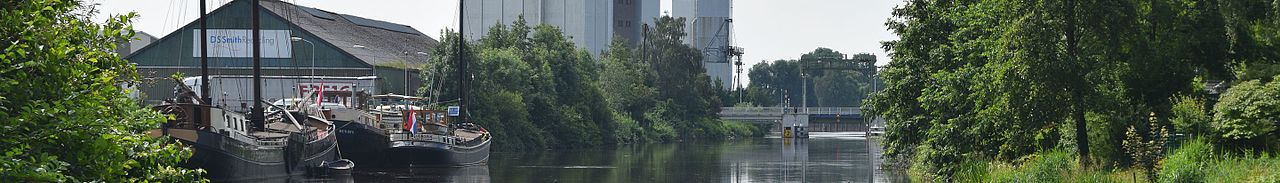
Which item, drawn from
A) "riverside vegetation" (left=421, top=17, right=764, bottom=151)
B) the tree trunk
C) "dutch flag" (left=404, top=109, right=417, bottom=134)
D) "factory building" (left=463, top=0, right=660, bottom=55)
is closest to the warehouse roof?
"riverside vegetation" (left=421, top=17, right=764, bottom=151)

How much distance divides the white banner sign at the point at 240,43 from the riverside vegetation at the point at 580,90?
355 inches

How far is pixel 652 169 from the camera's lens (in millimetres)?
65312

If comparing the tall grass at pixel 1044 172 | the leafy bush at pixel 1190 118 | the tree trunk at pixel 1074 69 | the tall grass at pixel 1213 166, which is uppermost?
the tree trunk at pixel 1074 69

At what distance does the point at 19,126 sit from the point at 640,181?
38391mm

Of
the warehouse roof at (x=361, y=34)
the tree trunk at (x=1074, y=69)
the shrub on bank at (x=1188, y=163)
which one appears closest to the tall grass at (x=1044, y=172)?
the shrub on bank at (x=1188, y=163)

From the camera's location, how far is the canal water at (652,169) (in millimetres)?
55750

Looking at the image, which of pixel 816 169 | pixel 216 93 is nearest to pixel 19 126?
pixel 816 169

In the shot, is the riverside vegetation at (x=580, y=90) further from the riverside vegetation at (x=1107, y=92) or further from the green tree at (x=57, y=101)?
the green tree at (x=57, y=101)

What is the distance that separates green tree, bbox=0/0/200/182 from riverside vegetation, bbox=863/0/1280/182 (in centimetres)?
1598

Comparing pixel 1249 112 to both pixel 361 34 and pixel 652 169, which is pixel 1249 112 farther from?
pixel 361 34

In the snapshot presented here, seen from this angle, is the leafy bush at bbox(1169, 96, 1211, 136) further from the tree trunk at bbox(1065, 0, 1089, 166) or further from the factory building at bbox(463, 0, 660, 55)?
the factory building at bbox(463, 0, 660, 55)

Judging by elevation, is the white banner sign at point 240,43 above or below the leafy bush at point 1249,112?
above

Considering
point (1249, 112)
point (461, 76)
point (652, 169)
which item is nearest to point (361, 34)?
point (461, 76)

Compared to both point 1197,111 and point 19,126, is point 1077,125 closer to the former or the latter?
point 1197,111
